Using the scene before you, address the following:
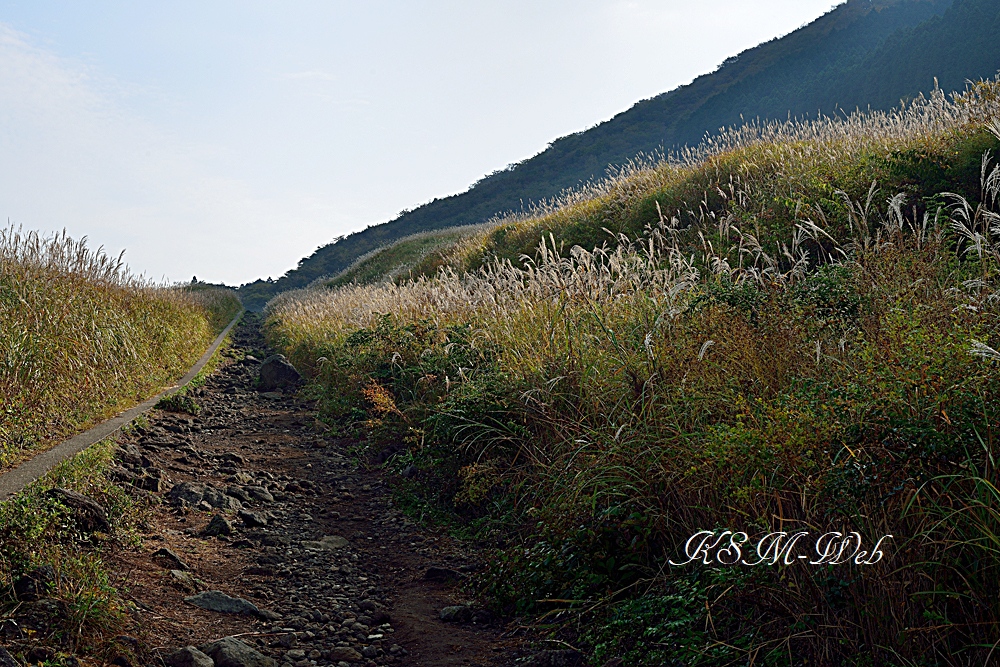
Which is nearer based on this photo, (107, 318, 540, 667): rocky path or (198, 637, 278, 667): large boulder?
(198, 637, 278, 667): large boulder

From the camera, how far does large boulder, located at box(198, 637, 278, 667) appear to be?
10.0 feet

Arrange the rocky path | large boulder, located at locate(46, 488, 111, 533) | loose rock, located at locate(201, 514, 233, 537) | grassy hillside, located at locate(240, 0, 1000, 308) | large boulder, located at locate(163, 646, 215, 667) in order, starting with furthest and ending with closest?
grassy hillside, located at locate(240, 0, 1000, 308) < loose rock, located at locate(201, 514, 233, 537) < large boulder, located at locate(46, 488, 111, 533) < the rocky path < large boulder, located at locate(163, 646, 215, 667)

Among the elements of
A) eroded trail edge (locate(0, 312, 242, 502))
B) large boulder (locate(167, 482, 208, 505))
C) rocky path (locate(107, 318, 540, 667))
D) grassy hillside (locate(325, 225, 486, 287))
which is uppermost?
eroded trail edge (locate(0, 312, 242, 502))

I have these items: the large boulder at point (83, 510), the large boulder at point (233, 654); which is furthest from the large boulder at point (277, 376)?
the large boulder at point (233, 654)

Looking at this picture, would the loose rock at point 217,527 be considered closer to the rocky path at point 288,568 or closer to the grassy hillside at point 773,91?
the rocky path at point 288,568

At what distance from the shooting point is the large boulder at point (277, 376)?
1202 cm

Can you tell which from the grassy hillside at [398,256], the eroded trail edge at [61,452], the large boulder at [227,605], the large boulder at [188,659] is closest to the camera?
the large boulder at [188,659]

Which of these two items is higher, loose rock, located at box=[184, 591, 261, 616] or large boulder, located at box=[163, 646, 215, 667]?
large boulder, located at box=[163, 646, 215, 667]

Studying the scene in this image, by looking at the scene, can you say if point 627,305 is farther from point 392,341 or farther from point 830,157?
point 830,157

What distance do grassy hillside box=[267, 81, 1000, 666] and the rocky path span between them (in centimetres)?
35

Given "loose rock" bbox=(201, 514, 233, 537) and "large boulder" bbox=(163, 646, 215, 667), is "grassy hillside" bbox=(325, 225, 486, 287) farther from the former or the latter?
"large boulder" bbox=(163, 646, 215, 667)

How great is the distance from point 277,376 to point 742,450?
10354 mm

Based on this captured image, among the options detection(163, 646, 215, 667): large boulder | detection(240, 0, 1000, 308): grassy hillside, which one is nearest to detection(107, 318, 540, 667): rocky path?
detection(163, 646, 215, 667): large boulder

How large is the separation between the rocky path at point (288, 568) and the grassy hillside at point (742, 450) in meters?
0.35
